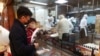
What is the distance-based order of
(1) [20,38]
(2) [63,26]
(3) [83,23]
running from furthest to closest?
(2) [63,26], (3) [83,23], (1) [20,38]

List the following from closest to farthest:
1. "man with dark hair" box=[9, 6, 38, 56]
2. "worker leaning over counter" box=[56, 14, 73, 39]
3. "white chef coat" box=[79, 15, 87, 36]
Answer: "man with dark hair" box=[9, 6, 38, 56]
"white chef coat" box=[79, 15, 87, 36]
"worker leaning over counter" box=[56, 14, 73, 39]

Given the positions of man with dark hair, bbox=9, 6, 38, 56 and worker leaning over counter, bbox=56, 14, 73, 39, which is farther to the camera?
worker leaning over counter, bbox=56, 14, 73, 39

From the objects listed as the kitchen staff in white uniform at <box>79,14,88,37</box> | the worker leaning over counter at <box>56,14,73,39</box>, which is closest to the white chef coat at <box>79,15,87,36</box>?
the kitchen staff in white uniform at <box>79,14,88,37</box>

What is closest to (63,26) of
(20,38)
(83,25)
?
(83,25)

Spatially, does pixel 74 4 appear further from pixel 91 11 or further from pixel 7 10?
pixel 7 10

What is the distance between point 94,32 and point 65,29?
0.66 metres

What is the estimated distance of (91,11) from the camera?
197 cm

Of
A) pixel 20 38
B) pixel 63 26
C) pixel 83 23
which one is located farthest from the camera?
pixel 63 26

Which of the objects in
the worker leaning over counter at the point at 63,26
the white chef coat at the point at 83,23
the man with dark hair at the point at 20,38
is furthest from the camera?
the worker leaning over counter at the point at 63,26

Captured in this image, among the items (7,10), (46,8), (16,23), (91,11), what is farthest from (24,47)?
(7,10)

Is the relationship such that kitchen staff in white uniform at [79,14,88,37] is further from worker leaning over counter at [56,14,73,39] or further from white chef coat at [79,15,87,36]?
worker leaning over counter at [56,14,73,39]

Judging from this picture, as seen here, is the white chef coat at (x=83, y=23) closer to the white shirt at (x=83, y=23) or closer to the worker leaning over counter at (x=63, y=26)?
the white shirt at (x=83, y=23)

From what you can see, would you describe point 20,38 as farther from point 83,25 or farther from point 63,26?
point 63,26

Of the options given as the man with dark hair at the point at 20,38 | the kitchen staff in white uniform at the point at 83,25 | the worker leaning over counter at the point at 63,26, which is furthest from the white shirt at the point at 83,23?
the man with dark hair at the point at 20,38
